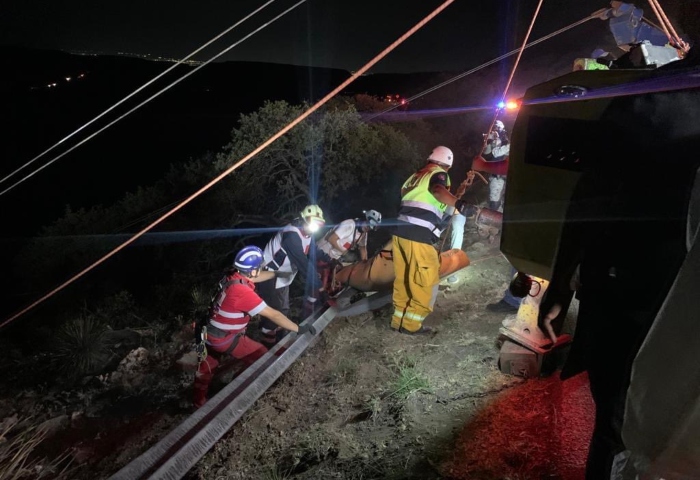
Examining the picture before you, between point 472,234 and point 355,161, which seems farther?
point 355,161

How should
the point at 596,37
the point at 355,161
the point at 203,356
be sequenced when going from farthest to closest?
the point at 596,37, the point at 355,161, the point at 203,356

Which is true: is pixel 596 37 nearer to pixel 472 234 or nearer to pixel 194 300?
pixel 472 234

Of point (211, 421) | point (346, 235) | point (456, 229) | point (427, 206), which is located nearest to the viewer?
point (211, 421)

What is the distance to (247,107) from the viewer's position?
54.3 metres

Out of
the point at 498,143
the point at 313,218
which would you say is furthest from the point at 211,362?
the point at 498,143

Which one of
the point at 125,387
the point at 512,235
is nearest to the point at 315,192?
the point at 125,387

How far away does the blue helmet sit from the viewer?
4.75 meters

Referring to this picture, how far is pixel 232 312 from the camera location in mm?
4746

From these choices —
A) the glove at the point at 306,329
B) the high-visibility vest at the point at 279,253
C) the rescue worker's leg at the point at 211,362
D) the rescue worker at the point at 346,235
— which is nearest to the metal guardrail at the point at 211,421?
the glove at the point at 306,329

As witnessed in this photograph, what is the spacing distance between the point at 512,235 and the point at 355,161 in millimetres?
10374

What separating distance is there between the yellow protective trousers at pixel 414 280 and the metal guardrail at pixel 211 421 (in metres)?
1.25

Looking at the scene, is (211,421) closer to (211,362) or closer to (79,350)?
(211,362)

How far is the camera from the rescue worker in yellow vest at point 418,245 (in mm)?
5160

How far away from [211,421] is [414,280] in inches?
108
